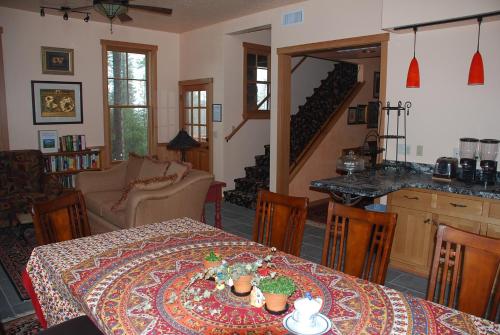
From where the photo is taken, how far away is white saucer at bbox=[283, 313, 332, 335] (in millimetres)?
1339

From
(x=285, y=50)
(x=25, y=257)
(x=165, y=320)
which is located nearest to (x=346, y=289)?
(x=165, y=320)

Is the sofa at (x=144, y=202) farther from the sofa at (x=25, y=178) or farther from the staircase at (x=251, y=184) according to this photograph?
the staircase at (x=251, y=184)

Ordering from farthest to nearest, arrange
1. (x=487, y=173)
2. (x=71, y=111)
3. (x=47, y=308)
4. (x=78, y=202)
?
(x=71, y=111)
(x=487, y=173)
(x=78, y=202)
(x=47, y=308)

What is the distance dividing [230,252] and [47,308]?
97cm

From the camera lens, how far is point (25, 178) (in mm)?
5633

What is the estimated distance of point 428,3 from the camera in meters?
3.62

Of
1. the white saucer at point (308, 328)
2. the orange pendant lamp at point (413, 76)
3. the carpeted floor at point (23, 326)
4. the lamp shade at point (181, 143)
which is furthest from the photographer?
the lamp shade at point (181, 143)

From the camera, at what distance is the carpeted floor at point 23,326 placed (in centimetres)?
278

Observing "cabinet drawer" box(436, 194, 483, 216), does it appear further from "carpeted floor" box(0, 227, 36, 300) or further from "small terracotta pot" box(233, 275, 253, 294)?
"carpeted floor" box(0, 227, 36, 300)

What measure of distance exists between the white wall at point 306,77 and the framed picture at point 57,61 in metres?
3.84

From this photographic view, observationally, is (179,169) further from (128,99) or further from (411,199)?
(128,99)

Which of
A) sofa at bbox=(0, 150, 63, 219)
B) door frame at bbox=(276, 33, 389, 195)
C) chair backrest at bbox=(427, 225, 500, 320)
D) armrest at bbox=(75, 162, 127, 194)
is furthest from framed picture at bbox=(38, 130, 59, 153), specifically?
chair backrest at bbox=(427, 225, 500, 320)

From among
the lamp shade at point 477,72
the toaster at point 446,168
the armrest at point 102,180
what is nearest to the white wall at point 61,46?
the armrest at point 102,180

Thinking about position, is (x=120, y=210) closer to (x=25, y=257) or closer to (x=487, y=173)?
(x=25, y=257)
